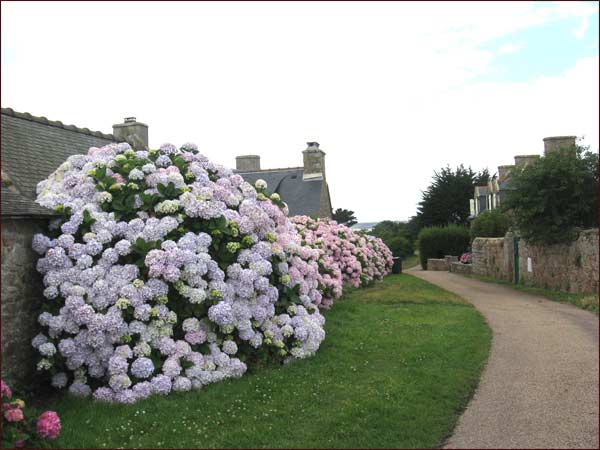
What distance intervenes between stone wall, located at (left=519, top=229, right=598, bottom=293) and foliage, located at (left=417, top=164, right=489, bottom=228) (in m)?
24.4

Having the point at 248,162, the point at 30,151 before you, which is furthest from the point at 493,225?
the point at 30,151

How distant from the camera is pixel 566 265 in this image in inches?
582

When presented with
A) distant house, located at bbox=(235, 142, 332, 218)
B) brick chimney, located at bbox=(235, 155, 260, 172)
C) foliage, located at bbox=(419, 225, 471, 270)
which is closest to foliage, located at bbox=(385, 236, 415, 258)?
foliage, located at bbox=(419, 225, 471, 270)

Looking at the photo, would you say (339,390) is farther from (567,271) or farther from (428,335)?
(567,271)

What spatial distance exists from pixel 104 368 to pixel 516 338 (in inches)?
236

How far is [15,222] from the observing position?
19.7 ft

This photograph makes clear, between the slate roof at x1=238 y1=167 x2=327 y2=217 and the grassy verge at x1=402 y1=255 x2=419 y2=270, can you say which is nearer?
the slate roof at x1=238 y1=167 x2=327 y2=217

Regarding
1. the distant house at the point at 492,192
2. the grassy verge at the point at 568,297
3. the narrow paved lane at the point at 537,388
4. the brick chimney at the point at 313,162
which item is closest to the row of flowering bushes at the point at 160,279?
the narrow paved lane at the point at 537,388

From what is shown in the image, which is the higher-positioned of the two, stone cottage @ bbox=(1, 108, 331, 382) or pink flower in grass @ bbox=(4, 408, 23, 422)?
stone cottage @ bbox=(1, 108, 331, 382)

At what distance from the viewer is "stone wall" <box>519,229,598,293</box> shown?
43.5 ft

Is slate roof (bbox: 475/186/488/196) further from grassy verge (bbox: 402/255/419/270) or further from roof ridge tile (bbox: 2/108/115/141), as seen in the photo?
roof ridge tile (bbox: 2/108/115/141)

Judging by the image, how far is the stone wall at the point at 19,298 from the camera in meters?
5.80

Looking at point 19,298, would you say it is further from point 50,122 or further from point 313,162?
point 313,162

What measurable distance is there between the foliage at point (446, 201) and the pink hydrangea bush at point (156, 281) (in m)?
36.1
